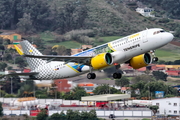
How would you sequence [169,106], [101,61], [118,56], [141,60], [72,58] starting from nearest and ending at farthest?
1. [118,56]
2. [101,61]
3. [72,58]
4. [141,60]
5. [169,106]

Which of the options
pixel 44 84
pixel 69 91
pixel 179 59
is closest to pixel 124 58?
pixel 44 84

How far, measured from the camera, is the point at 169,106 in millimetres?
102750

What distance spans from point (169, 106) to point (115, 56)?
41408 mm

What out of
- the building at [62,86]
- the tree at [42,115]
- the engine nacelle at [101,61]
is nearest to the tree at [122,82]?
the building at [62,86]

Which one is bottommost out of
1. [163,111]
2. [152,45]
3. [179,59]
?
[163,111]

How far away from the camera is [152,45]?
6309 cm

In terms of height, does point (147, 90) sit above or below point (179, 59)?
below

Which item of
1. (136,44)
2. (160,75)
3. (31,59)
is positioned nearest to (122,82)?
(160,75)

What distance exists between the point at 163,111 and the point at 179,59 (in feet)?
222

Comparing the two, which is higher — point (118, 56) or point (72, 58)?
point (72, 58)

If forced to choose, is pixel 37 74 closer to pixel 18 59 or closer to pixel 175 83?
pixel 175 83

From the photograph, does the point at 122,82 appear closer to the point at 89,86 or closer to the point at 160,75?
the point at 89,86

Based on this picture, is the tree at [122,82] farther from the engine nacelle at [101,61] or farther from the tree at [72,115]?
the engine nacelle at [101,61]

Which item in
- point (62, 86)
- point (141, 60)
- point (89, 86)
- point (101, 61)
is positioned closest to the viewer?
point (101, 61)
